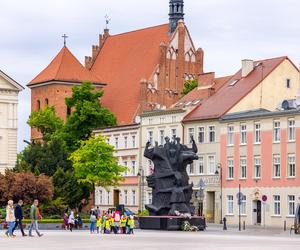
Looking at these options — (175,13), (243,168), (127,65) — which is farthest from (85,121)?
(243,168)

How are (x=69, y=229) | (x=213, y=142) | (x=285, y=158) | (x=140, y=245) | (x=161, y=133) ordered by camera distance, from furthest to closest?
(x=161, y=133)
(x=213, y=142)
(x=285, y=158)
(x=69, y=229)
(x=140, y=245)

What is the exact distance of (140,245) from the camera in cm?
4388

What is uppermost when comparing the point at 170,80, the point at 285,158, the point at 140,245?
the point at 170,80

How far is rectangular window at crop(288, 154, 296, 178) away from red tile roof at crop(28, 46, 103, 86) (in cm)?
5348

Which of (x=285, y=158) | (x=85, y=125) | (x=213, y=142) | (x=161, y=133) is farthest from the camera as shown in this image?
(x=85, y=125)

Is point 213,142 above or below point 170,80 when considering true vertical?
below

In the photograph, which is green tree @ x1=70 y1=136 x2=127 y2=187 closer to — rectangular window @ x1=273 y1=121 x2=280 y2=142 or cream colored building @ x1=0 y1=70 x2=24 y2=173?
rectangular window @ x1=273 y1=121 x2=280 y2=142

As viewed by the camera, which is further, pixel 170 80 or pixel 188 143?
pixel 170 80

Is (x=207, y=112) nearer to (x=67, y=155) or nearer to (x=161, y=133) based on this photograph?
(x=161, y=133)

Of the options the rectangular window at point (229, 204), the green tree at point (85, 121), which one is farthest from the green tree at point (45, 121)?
the rectangular window at point (229, 204)

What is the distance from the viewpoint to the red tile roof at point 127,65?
132 m

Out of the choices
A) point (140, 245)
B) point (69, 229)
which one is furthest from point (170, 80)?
point (140, 245)

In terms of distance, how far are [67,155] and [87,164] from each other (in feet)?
19.1

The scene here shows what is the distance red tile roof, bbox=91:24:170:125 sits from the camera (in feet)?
434
